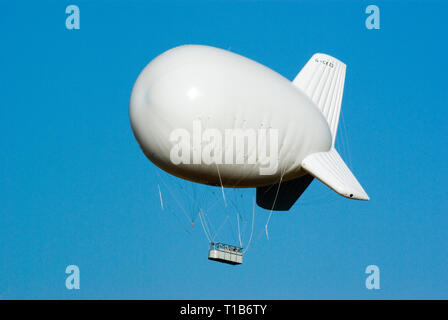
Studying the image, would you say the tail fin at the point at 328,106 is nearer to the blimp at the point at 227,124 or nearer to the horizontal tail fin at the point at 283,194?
the blimp at the point at 227,124

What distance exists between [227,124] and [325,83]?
8195 millimetres

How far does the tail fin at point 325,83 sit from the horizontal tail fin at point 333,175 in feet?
9.43

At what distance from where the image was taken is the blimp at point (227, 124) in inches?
912

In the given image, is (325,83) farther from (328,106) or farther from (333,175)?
(333,175)

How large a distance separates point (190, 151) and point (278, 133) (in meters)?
3.19

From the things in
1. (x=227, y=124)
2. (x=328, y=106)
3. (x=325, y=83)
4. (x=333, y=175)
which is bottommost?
(x=333, y=175)

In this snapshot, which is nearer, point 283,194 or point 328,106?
point 283,194

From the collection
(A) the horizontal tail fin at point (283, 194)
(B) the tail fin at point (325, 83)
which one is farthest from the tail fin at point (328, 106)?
(A) the horizontal tail fin at point (283, 194)

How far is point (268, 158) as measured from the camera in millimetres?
24906

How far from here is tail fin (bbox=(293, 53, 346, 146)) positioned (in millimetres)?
29453

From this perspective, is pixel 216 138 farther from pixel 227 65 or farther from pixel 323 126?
pixel 323 126

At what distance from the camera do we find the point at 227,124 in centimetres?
2358

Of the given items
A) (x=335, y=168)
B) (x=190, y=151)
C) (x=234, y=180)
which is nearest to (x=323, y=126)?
(x=335, y=168)

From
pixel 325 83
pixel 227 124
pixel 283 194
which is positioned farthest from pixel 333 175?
pixel 325 83
